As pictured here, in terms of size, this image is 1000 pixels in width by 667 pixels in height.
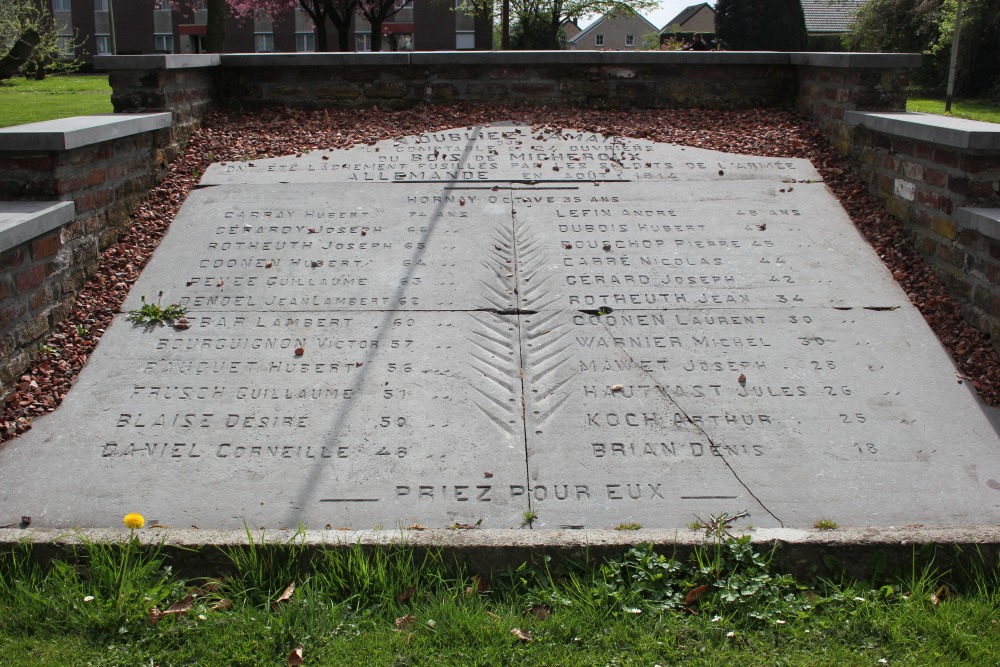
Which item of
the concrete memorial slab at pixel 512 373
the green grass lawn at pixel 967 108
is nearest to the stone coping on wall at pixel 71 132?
the concrete memorial slab at pixel 512 373

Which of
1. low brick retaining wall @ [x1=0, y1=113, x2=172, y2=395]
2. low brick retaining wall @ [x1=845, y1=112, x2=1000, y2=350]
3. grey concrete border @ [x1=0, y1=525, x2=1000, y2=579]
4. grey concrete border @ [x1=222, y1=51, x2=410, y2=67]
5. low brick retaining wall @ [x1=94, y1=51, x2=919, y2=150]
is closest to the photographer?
grey concrete border @ [x1=0, y1=525, x2=1000, y2=579]

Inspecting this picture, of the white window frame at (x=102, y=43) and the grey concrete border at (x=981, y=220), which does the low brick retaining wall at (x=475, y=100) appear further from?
the white window frame at (x=102, y=43)

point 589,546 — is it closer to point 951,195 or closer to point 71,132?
point 951,195

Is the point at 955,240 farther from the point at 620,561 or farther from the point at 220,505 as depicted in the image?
the point at 220,505

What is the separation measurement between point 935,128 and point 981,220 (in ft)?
2.92

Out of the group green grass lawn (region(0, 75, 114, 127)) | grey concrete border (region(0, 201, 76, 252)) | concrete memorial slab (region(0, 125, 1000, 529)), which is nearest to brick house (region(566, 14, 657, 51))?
green grass lawn (region(0, 75, 114, 127))

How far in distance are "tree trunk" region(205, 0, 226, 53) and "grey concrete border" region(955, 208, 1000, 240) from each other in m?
12.8

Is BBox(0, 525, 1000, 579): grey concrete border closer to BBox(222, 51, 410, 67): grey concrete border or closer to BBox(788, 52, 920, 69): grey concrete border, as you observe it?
BBox(788, 52, 920, 69): grey concrete border

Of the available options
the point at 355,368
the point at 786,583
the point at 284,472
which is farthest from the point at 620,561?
the point at 355,368

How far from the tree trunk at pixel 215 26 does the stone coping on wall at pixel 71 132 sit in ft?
30.9

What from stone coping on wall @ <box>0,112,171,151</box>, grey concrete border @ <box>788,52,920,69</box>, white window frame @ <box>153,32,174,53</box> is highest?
white window frame @ <box>153,32,174,53</box>

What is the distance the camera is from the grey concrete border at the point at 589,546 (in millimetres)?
3291

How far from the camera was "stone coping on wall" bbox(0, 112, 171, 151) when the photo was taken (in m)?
4.94

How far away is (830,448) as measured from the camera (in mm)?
4078
